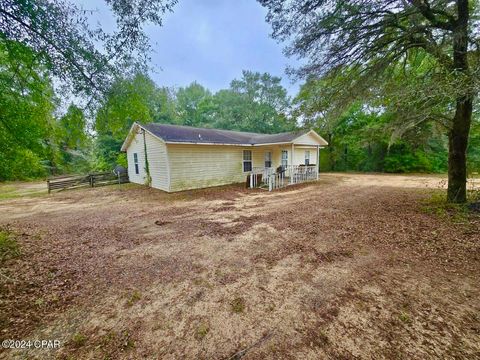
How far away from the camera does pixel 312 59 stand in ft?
21.5

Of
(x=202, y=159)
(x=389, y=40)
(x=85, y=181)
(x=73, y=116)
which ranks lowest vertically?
(x=85, y=181)

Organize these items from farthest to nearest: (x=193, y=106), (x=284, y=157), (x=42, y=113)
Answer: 1. (x=193, y=106)
2. (x=284, y=157)
3. (x=42, y=113)

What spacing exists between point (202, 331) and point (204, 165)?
1025 cm

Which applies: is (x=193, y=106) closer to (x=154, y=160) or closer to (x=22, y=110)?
(x=154, y=160)

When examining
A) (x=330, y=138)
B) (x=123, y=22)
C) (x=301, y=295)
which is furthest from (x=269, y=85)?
(x=301, y=295)

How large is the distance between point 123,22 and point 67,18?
36.9 inches

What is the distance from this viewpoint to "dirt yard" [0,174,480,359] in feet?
6.82

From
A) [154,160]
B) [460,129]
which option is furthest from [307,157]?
[154,160]

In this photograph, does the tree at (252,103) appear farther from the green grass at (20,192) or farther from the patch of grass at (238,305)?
the patch of grass at (238,305)

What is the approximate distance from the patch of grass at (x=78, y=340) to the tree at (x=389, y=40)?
6735 millimetres

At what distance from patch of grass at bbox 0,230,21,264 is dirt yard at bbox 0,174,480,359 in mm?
175

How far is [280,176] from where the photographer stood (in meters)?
12.3

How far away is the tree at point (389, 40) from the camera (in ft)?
16.9

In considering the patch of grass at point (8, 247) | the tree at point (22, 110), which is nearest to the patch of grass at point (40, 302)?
the patch of grass at point (8, 247)
